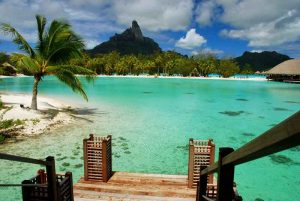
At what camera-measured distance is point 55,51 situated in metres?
15.5

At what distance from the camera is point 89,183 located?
6.92m

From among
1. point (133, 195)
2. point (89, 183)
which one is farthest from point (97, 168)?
point (133, 195)

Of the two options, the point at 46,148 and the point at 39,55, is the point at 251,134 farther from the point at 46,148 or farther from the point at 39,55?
the point at 39,55


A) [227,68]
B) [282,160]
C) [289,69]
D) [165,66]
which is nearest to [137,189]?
[282,160]

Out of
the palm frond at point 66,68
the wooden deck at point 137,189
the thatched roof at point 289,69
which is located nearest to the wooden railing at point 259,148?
the wooden deck at point 137,189

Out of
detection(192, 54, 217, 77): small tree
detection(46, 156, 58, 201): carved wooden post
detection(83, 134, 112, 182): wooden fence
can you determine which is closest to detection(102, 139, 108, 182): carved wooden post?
detection(83, 134, 112, 182): wooden fence

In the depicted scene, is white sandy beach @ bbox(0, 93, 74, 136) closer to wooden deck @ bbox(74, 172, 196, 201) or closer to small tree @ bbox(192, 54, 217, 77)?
wooden deck @ bbox(74, 172, 196, 201)

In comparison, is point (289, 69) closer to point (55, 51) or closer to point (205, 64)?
point (205, 64)

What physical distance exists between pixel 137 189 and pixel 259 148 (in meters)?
5.95

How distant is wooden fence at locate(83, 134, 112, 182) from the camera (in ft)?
22.9

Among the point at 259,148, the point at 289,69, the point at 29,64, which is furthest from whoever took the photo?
the point at 289,69

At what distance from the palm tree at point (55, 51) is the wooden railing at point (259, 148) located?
1479cm

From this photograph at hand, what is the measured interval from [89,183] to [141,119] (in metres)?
10.6

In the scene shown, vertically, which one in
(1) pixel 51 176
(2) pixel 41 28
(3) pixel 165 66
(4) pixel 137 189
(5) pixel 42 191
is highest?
(2) pixel 41 28
